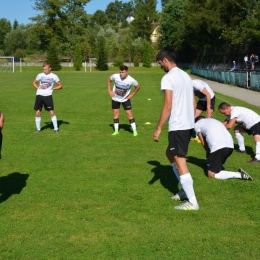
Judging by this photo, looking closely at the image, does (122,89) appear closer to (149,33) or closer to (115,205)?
(115,205)

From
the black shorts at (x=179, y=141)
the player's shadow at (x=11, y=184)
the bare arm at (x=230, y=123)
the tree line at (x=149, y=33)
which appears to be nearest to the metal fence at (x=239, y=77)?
the tree line at (x=149, y=33)

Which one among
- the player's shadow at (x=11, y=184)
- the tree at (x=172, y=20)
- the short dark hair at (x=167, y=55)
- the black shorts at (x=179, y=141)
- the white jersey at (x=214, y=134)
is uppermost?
the tree at (x=172, y=20)

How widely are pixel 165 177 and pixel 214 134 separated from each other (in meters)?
1.10

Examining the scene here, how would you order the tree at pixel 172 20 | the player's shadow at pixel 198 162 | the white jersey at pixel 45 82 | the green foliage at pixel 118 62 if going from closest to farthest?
the player's shadow at pixel 198 162
the white jersey at pixel 45 82
the tree at pixel 172 20
the green foliage at pixel 118 62

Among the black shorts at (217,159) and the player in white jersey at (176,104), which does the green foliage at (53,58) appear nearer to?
the black shorts at (217,159)

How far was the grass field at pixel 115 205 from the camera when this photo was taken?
464 centimetres

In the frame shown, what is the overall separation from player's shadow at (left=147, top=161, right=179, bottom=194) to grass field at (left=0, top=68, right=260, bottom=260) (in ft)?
0.05

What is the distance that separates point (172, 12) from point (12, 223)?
77.7 meters

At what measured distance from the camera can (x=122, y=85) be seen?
11.5 metres

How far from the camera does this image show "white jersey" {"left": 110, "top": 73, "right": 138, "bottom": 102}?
1149 centimetres

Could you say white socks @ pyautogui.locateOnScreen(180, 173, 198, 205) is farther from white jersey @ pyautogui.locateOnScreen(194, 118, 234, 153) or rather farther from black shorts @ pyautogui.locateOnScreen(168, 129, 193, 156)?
white jersey @ pyautogui.locateOnScreen(194, 118, 234, 153)

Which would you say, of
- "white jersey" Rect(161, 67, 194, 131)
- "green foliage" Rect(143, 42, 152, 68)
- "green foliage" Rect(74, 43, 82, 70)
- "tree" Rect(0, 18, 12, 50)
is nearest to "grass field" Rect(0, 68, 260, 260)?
"white jersey" Rect(161, 67, 194, 131)

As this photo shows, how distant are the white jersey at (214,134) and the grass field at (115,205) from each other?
1.91 feet

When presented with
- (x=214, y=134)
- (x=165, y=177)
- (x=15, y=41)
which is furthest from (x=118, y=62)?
(x=165, y=177)
